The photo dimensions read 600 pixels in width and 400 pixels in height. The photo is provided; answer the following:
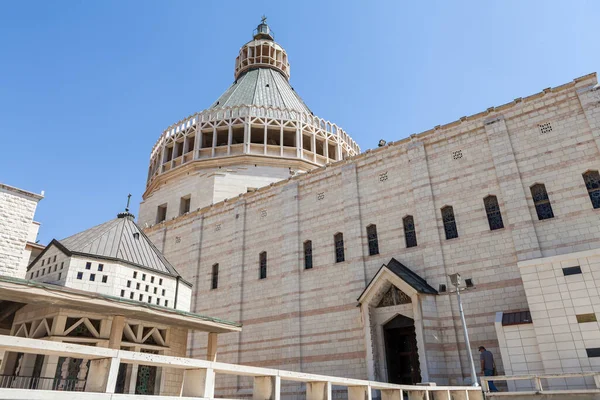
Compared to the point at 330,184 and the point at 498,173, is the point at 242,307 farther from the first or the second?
the point at 498,173

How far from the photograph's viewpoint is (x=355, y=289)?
21266 mm

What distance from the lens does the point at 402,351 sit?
65.4 feet

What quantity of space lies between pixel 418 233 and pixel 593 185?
7.44 metres

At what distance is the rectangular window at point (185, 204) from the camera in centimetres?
3569

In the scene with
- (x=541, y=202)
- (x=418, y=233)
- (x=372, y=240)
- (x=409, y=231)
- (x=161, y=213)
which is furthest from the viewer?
(x=161, y=213)

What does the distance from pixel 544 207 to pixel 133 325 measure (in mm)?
17528

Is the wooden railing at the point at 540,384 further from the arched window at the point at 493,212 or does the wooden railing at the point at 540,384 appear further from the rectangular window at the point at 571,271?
the arched window at the point at 493,212

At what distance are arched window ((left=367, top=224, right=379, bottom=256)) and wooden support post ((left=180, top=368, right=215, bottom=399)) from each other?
16288 millimetres

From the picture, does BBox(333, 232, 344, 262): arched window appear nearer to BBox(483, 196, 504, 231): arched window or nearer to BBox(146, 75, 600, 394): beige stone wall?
BBox(146, 75, 600, 394): beige stone wall

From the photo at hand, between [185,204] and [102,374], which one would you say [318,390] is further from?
[185,204]

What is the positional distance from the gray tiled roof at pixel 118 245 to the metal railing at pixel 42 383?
14.6 ft

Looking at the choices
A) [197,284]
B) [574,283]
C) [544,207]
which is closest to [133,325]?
[197,284]

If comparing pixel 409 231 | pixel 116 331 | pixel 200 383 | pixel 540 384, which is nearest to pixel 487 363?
pixel 540 384

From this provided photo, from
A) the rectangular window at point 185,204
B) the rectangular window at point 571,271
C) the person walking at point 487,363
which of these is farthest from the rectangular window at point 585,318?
the rectangular window at point 185,204
